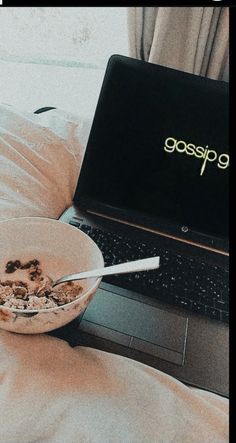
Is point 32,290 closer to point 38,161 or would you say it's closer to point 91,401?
point 91,401

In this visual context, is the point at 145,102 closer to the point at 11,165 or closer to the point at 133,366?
the point at 11,165

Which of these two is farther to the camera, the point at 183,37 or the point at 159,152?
the point at 183,37

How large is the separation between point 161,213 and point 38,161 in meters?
0.26

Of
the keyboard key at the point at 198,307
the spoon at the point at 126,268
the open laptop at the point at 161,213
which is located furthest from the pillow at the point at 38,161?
the keyboard key at the point at 198,307

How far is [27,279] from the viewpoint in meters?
0.61

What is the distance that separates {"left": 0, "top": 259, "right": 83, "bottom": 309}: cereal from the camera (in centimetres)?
A: 54

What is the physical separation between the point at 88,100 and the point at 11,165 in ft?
1.90

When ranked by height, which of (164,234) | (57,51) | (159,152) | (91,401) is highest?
(57,51)

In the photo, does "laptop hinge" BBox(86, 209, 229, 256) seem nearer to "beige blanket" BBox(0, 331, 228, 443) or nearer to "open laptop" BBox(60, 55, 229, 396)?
"open laptop" BBox(60, 55, 229, 396)

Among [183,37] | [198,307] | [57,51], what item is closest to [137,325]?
[198,307]

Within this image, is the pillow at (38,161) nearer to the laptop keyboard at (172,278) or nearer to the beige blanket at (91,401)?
the laptop keyboard at (172,278)

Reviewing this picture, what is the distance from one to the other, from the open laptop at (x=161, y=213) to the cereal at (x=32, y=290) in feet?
0.17

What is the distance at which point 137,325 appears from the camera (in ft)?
2.00

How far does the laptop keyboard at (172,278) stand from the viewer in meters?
0.66
